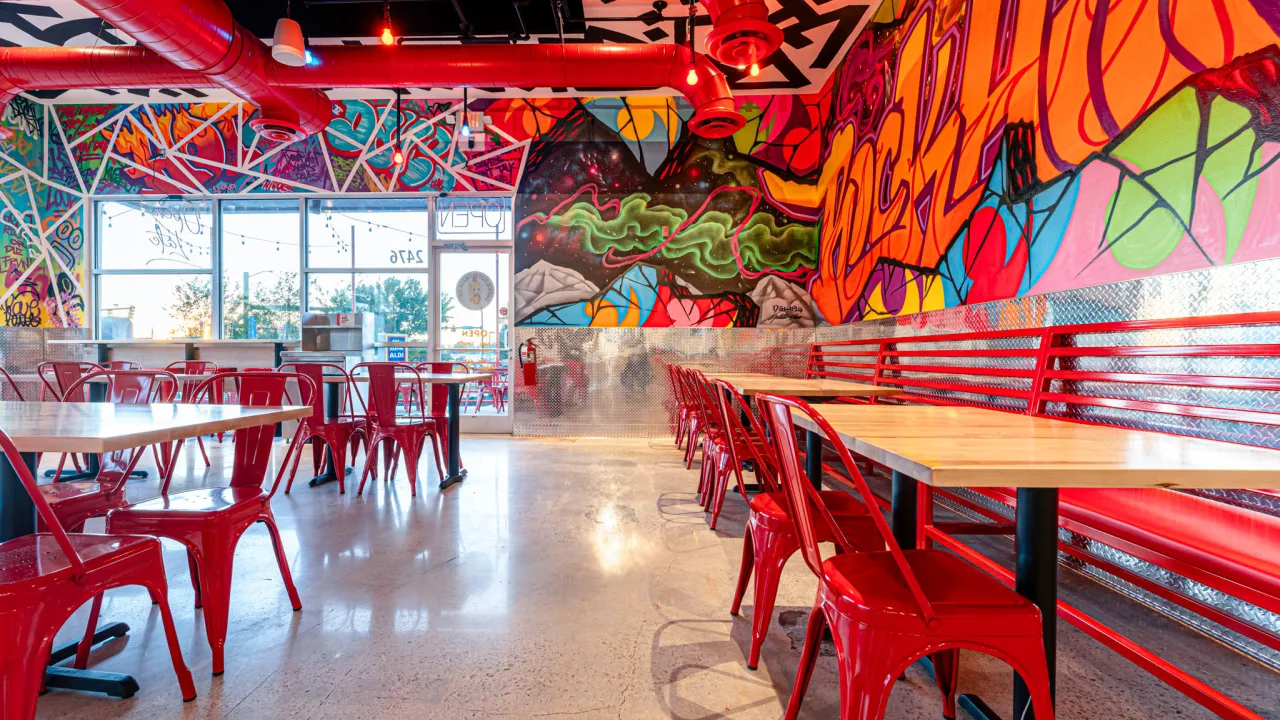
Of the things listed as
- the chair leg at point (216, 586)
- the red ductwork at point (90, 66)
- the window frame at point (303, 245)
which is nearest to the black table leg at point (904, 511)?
the chair leg at point (216, 586)

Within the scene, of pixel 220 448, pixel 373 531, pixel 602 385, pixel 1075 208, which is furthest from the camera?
pixel 602 385

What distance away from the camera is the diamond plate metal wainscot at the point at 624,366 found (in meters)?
6.88

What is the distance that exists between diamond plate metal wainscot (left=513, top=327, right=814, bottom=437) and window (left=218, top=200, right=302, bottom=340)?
3343 millimetres

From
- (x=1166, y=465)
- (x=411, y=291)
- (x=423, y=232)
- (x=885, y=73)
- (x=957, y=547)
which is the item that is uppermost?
(x=885, y=73)

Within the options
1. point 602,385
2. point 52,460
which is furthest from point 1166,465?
point 52,460

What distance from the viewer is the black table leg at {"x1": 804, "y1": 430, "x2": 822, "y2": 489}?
2078 millimetres

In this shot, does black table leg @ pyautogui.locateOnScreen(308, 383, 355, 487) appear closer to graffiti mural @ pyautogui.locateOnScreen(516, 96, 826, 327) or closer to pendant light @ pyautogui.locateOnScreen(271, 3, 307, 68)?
pendant light @ pyautogui.locateOnScreen(271, 3, 307, 68)

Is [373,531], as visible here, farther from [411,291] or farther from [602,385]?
[411,291]

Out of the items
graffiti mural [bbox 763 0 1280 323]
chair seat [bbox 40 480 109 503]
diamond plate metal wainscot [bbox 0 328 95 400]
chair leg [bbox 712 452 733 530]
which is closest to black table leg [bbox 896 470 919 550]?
chair leg [bbox 712 452 733 530]

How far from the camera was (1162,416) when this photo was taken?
2234mm

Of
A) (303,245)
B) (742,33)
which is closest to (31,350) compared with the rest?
(303,245)

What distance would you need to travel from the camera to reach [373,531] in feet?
10.5

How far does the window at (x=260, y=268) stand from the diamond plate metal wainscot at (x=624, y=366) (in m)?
3.34

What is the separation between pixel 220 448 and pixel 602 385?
4.30 metres
